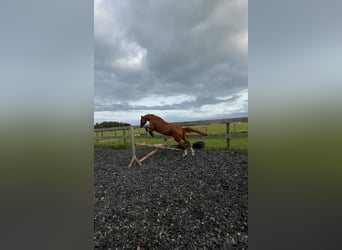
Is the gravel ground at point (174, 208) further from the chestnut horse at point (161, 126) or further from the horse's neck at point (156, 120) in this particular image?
the horse's neck at point (156, 120)

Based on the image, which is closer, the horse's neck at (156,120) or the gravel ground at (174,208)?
the gravel ground at (174,208)

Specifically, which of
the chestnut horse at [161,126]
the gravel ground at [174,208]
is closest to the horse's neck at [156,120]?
the chestnut horse at [161,126]

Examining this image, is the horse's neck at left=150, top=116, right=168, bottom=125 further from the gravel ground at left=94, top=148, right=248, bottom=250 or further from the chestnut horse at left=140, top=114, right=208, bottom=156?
the gravel ground at left=94, top=148, right=248, bottom=250

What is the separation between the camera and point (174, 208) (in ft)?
5.23

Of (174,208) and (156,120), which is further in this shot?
(156,120)

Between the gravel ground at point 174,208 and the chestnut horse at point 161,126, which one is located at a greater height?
the chestnut horse at point 161,126

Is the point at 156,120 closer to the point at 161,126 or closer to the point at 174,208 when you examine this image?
the point at 161,126

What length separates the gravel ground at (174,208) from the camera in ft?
3.96

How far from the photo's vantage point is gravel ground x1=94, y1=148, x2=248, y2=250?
1208mm

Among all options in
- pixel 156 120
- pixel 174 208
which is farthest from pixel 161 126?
pixel 174 208

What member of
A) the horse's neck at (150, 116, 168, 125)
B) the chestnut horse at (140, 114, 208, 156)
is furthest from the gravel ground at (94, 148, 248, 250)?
the horse's neck at (150, 116, 168, 125)

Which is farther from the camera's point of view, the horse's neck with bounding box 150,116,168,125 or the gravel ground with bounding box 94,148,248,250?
the horse's neck with bounding box 150,116,168,125
